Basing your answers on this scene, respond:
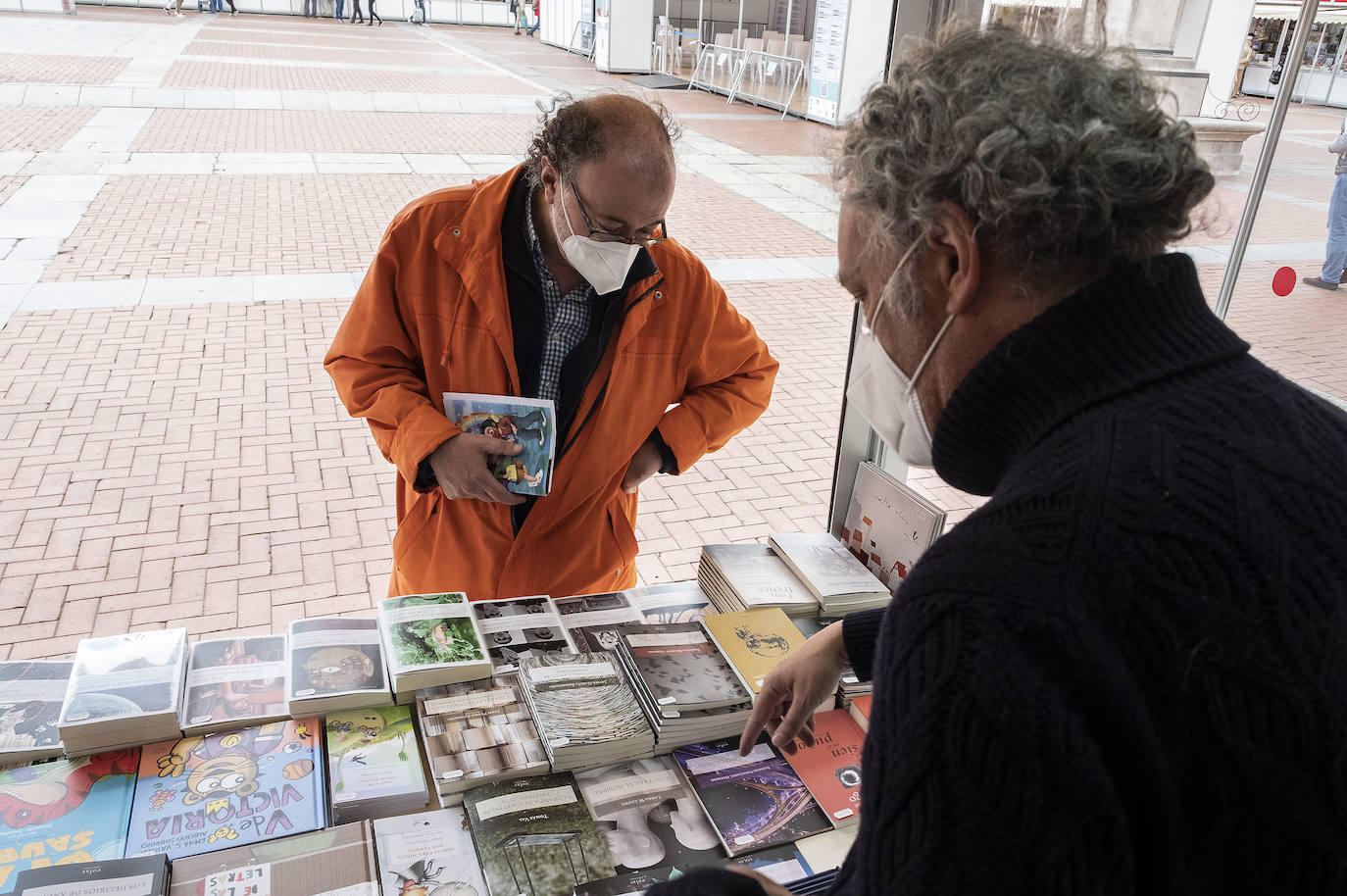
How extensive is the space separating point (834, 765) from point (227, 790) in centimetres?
113

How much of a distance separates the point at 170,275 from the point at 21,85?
1059 cm

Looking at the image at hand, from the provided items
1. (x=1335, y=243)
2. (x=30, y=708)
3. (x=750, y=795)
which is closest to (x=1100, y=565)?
(x=750, y=795)

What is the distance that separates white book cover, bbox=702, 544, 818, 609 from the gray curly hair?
1.34 m

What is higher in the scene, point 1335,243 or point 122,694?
point 1335,243

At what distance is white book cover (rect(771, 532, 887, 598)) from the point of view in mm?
2342

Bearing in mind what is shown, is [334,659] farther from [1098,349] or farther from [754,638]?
[1098,349]

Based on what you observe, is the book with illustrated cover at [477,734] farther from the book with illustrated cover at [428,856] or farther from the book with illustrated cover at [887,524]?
the book with illustrated cover at [887,524]

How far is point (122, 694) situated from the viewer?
5.63 ft

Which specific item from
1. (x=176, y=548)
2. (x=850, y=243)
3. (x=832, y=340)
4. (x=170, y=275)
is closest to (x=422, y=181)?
(x=170, y=275)

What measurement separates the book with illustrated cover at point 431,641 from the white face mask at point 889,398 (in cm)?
101

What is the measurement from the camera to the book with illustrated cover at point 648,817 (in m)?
1.59

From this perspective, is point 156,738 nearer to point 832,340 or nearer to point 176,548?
point 176,548

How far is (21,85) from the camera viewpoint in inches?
573

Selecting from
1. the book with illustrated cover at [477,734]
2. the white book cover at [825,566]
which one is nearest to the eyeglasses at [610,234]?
the white book cover at [825,566]
